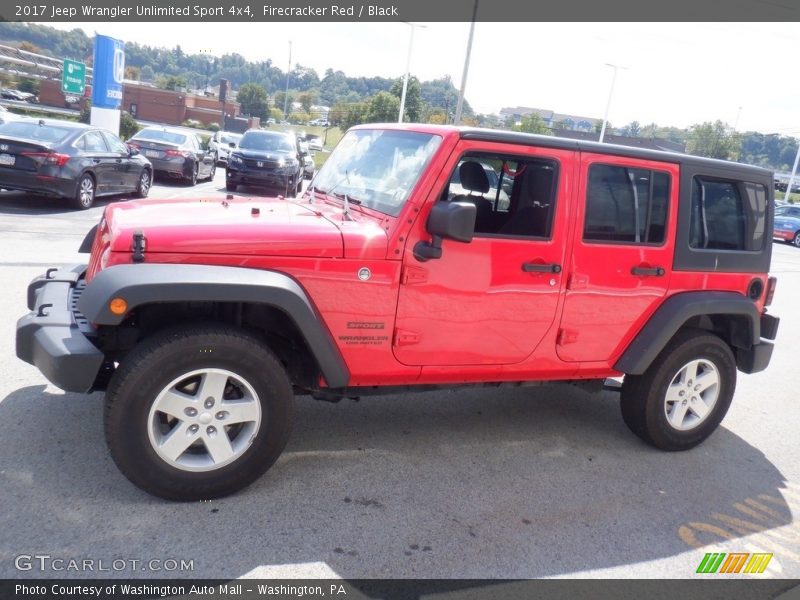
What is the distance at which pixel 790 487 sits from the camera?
4383 millimetres

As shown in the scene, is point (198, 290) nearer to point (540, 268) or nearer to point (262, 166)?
point (540, 268)

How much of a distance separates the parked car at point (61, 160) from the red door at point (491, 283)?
9.30m

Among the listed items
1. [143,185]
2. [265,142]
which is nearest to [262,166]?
[265,142]

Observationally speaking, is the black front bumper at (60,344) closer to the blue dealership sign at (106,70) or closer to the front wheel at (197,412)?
the front wheel at (197,412)

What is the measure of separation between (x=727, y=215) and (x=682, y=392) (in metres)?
1.25

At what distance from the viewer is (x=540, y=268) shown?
12.9 ft

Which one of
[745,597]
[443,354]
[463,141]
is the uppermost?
[463,141]

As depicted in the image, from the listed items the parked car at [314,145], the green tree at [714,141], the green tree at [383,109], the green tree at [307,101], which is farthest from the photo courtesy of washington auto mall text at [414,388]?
the green tree at [307,101]

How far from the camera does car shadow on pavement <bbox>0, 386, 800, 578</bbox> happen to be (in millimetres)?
3025

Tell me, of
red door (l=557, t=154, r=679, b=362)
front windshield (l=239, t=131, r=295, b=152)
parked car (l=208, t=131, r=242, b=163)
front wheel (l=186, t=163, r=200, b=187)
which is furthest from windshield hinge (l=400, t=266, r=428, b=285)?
parked car (l=208, t=131, r=242, b=163)

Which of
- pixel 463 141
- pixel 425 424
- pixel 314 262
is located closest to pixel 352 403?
pixel 425 424

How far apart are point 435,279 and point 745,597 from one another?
2115mm

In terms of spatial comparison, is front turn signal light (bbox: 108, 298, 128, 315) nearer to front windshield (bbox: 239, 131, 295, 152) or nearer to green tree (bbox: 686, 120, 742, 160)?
front windshield (bbox: 239, 131, 295, 152)

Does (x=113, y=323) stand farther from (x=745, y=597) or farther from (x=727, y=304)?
(x=727, y=304)
